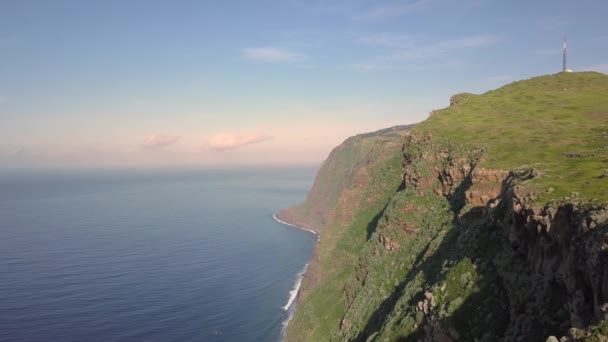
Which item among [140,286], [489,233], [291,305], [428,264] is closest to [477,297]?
[489,233]

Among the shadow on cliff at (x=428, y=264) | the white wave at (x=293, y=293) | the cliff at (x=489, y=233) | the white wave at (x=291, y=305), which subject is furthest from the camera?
the white wave at (x=293, y=293)

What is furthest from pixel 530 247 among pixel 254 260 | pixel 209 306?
pixel 254 260

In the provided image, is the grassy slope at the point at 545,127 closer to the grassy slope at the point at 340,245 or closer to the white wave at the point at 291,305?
the grassy slope at the point at 340,245

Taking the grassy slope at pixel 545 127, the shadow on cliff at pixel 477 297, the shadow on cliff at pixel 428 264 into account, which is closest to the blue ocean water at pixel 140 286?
the shadow on cliff at pixel 428 264

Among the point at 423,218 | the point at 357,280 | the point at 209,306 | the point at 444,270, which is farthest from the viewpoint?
the point at 209,306

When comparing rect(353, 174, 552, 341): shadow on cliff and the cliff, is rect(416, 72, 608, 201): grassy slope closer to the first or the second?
the cliff

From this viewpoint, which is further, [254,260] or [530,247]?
[254,260]

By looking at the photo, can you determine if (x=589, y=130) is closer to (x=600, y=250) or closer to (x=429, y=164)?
(x=429, y=164)
